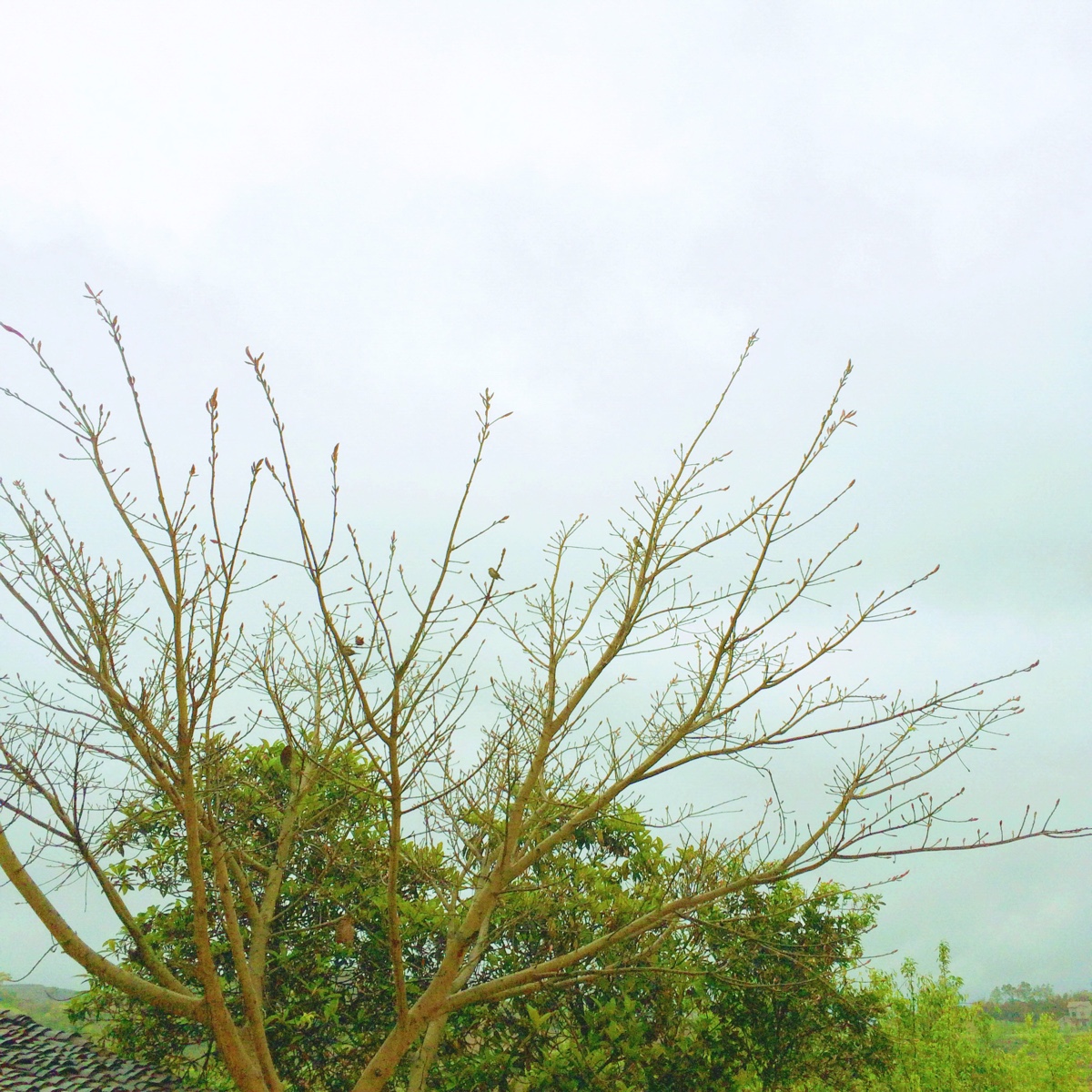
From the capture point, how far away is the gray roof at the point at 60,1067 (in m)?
6.02

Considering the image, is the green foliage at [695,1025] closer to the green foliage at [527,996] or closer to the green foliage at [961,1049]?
the green foliage at [527,996]

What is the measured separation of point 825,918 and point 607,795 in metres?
3.84

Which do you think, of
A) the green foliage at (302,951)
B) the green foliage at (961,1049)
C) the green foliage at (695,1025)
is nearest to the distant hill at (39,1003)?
the green foliage at (302,951)

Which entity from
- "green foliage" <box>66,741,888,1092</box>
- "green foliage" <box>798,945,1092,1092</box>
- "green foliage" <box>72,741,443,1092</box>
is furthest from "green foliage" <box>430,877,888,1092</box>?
"green foliage" <box>798,945,1092,1092</box>

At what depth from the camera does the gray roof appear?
602cm

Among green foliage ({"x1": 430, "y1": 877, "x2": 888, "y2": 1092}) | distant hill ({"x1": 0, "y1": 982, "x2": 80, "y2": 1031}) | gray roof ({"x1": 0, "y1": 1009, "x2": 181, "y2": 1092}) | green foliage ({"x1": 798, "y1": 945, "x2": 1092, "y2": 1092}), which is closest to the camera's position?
gray roof ({"x1": 0, "y1": 1009, "x2": 181, "y2": 1092})

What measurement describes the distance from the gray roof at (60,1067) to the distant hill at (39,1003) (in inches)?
15.7

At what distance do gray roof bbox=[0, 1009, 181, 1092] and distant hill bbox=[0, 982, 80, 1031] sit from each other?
40cm

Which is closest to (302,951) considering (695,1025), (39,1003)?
(695,1025)

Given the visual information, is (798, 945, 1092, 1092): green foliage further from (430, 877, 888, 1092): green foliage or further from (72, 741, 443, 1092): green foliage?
(72, 741, 443, 1092): green foliage

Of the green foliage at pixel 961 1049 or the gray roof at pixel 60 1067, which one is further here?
the green foliage at pixel 961 1049

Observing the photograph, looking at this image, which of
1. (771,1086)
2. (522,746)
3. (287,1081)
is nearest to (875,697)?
(522,746)

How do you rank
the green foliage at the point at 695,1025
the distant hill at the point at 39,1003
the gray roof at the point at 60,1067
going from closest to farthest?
the gray roof at the point at 60,1067 → the green foliage at the point at 695,1025 → the distant hill at the point at 39,1003

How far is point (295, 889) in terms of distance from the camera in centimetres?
741
